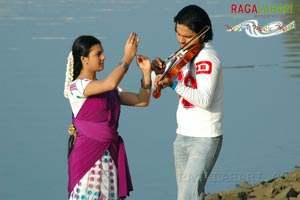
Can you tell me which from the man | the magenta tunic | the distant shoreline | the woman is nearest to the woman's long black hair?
the woman

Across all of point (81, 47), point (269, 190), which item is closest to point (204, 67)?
point (81, 47)

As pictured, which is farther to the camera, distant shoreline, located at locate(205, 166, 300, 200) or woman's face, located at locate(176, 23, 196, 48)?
distant shoreline, located at locate(205, 166, 300, 200)

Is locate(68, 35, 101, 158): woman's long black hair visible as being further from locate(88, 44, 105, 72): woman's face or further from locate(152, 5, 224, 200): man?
locate(152, 5, 224, 200): man

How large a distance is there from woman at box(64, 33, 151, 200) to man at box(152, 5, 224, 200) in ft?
0.97

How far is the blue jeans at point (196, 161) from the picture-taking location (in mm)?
5664

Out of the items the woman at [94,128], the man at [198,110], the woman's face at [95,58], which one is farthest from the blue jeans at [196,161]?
the woman's face at [95,58]

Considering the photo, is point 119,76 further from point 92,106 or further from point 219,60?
point 219,60

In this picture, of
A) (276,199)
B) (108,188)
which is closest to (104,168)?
(108,188)

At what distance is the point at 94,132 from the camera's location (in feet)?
18.2

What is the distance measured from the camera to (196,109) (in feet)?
18.7

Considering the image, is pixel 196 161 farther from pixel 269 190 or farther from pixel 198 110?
pixel 269 190

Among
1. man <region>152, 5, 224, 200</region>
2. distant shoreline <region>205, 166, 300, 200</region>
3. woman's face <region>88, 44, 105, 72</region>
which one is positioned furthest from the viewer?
distant shoreline <region>205, 166, 300, 200</region>

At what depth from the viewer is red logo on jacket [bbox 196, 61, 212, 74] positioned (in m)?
5.59

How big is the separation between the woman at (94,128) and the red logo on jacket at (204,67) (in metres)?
0.31
